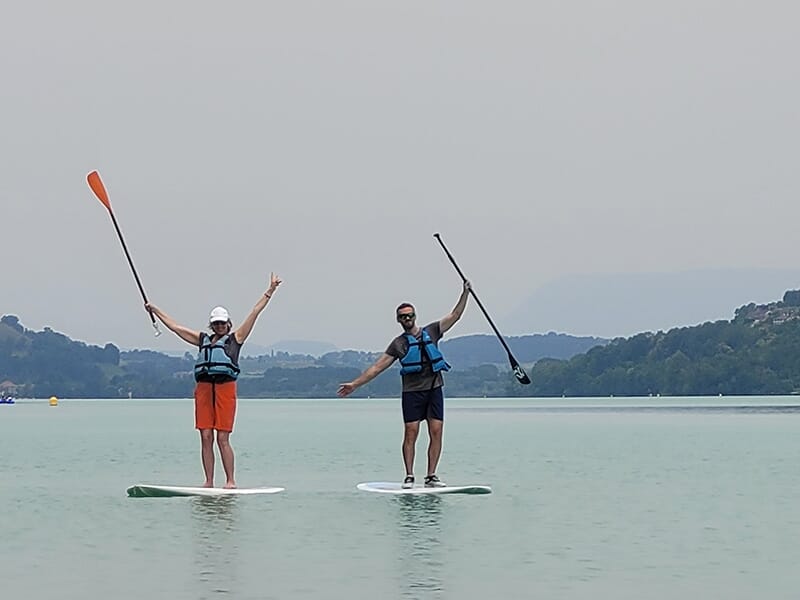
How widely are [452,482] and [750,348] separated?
14277 cm

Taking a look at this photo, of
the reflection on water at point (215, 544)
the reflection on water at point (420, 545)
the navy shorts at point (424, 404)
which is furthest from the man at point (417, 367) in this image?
the reflection on water at point (215, 544)

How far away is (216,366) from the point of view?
18.0 m

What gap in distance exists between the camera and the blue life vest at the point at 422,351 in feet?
60.5

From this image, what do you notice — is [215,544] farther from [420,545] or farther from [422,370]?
[422,370]

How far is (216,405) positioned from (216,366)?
0.46 metres

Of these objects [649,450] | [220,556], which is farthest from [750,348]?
[220,556]

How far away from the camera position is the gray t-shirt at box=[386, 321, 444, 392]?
18.5m

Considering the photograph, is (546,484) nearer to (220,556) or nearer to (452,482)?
(452,482)

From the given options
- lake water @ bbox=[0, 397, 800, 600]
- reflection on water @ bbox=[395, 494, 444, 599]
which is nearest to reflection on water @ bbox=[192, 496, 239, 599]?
lake water @ bbox=[0, 397, 800, 600]

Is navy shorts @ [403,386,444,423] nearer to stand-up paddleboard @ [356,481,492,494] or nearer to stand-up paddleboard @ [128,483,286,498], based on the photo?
stand-up paddleboard @ [356,481,492,494]

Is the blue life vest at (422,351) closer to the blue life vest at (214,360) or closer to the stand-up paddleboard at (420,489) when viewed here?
the stand-up paddleboard at (420,489)

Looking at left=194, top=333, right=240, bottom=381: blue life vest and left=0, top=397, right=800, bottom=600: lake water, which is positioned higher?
left=194, top=333, right=240, bottom=381: blue life vest

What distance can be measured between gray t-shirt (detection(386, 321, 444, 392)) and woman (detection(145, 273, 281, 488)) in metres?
1.45

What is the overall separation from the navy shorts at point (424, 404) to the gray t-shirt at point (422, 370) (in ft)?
0.17
